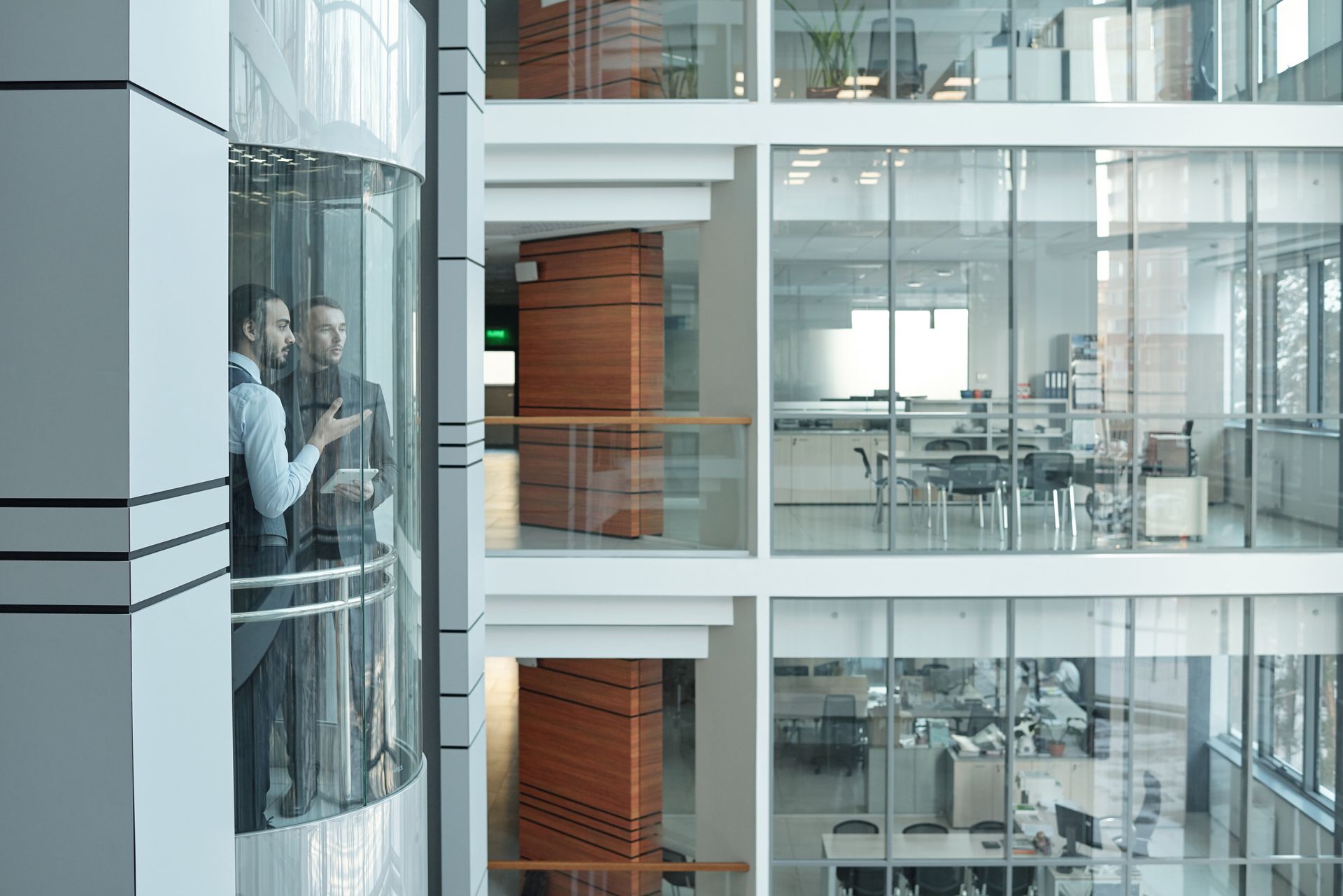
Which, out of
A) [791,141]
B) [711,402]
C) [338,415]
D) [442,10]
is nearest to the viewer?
[338,415]

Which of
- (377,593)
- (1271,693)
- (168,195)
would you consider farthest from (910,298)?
(168,195)

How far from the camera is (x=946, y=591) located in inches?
360

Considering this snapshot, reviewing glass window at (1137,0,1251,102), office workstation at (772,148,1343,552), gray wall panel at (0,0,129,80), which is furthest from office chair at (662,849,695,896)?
gray wall panel at (0,0,129,80)

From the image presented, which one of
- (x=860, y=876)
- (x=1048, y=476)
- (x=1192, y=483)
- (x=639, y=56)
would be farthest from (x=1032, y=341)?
(x=860, y=876)

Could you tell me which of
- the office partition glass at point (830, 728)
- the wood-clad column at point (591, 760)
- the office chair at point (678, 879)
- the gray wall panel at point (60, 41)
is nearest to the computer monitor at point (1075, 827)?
the office partition glass at point (830, 728)

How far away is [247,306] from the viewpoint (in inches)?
129

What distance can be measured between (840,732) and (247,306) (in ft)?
24.4

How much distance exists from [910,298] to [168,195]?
814 cm

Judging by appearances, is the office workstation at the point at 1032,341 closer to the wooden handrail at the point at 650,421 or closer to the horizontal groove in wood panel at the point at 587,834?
the wooden handrail at the point at 650,421

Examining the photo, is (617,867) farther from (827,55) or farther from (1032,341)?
(827,55)

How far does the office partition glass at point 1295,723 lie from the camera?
9398 millimetres

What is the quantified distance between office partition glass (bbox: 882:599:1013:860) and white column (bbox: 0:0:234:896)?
829 cm

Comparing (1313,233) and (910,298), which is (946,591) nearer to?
(910,298)

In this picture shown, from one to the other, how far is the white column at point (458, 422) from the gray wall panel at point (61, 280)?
3.44 meters
